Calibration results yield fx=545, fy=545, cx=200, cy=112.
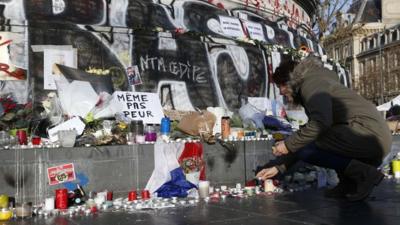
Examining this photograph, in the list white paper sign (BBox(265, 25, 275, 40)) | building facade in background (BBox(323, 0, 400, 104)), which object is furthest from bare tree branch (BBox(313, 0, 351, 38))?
building facade in background (BBox(323, 0, 400, 104))

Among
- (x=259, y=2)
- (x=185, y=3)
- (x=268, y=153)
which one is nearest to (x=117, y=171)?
(x=268, y=153)

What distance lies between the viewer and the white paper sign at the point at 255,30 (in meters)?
11.1

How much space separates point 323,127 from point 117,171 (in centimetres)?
251

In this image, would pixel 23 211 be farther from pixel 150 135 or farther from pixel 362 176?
pixel 362 176

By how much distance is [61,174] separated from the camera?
19.4 ft

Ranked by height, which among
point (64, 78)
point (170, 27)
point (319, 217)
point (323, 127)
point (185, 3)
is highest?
point (185, 3)

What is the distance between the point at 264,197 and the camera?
21.4 ft

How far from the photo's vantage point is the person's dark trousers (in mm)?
5508

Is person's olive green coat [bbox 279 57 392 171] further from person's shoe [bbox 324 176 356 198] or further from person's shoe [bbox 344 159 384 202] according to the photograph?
person's shoe [bbox 324 176 356 198]

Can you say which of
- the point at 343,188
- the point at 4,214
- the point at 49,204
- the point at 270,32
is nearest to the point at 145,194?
the point at 49,204

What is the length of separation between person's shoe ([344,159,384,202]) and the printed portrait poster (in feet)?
12.5

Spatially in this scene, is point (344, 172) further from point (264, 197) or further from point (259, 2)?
point (259, 2)

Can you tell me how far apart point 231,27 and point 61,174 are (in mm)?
5765

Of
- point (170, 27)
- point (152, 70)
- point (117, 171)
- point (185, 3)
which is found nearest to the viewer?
point (117, 171)
